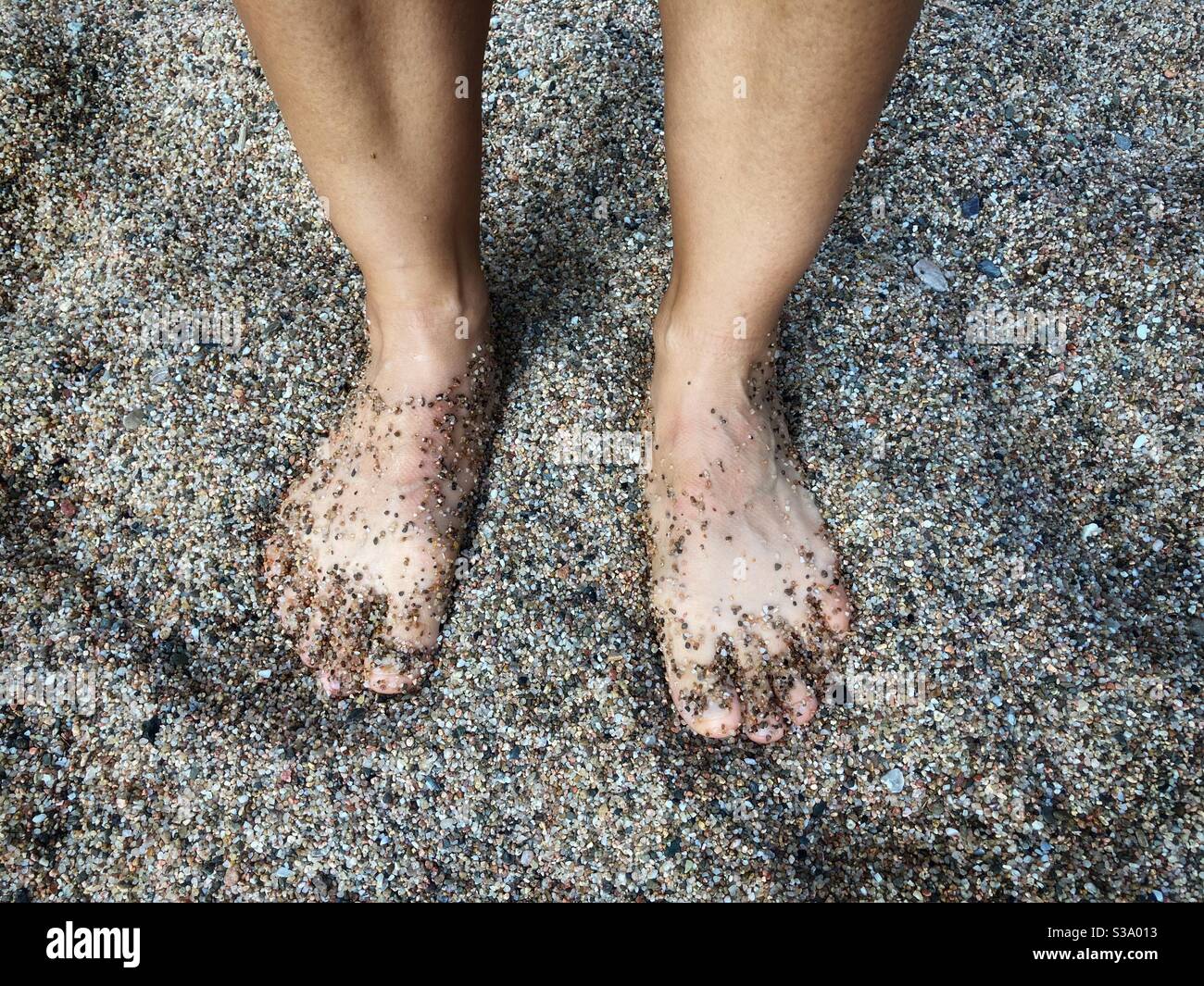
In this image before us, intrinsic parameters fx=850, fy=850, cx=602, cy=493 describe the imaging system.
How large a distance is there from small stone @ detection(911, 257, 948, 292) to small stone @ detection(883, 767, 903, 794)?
77 cm

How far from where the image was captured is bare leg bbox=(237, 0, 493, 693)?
3.05ft

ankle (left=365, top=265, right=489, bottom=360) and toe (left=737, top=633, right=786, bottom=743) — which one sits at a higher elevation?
ankle (left=365, top=265, right=489, bottom=360)

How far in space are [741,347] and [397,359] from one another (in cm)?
48

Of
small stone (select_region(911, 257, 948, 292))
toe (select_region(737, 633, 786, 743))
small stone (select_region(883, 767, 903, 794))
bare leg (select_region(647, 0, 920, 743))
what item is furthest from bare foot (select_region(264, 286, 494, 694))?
small stone (select_region(911, 257, 948, 292))

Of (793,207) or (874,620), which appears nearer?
(793,207)

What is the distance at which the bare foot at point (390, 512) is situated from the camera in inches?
45.0

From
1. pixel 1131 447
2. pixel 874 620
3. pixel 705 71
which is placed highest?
pixel 705 71

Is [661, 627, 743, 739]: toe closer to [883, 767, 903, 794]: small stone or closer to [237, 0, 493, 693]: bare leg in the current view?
[883, 767, 903, 794]: small stone

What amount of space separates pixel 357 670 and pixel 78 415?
0.60 m

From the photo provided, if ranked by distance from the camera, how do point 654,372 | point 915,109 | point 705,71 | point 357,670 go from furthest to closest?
1. point 915,109
2. point 654,372
3. point 357,670
4. point 705,71

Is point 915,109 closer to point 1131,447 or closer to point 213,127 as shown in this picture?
point 1131,447

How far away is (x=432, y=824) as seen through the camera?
105 centimetres
